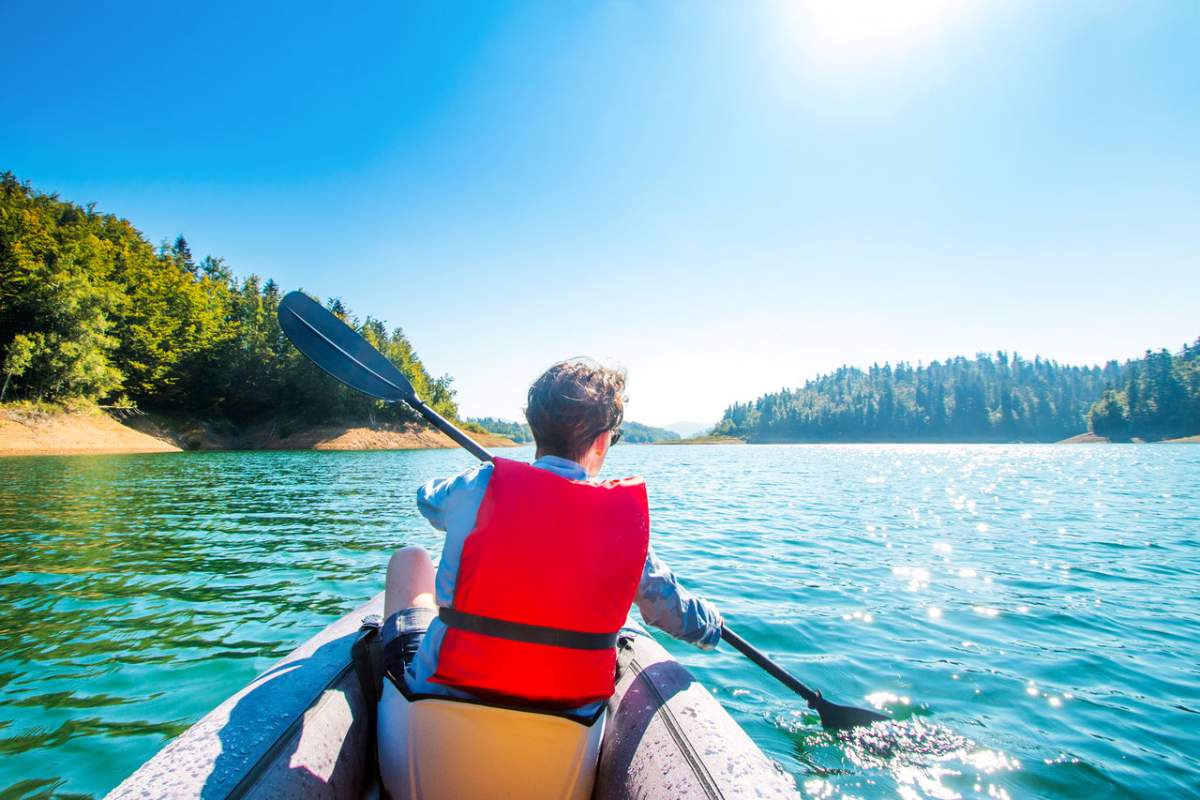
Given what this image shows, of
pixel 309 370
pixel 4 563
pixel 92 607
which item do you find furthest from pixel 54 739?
pixel 309 370

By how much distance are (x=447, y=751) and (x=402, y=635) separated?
0.72 m

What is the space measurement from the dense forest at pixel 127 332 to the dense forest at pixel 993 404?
11128 cm

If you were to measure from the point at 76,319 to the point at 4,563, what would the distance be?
1540 inches

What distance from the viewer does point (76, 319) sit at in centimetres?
3484

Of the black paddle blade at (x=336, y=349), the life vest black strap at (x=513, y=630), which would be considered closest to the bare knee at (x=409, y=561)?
the life vest black strap at (x=513, y=630)

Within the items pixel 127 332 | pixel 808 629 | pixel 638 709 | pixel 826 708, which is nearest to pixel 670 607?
pixel 638 709

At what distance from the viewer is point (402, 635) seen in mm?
2357

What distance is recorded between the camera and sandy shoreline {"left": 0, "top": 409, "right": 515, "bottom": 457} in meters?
29.0

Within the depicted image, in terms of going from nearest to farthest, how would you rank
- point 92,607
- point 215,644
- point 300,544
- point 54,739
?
1. point 54,739
2. point 215,644
3. point 92,607
4. point 300,544

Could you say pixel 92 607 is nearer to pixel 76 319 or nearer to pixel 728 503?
pixel 728 503

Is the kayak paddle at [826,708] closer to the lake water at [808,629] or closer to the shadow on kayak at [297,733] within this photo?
the lake water at [808,629]

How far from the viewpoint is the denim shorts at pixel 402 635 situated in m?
2.26

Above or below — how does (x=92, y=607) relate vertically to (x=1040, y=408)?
below

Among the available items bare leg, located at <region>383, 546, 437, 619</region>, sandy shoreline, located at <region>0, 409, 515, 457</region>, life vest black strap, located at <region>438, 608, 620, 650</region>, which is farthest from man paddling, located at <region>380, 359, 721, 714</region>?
sandy shoreline, located at <region>0, 409, 515, 457</region>
